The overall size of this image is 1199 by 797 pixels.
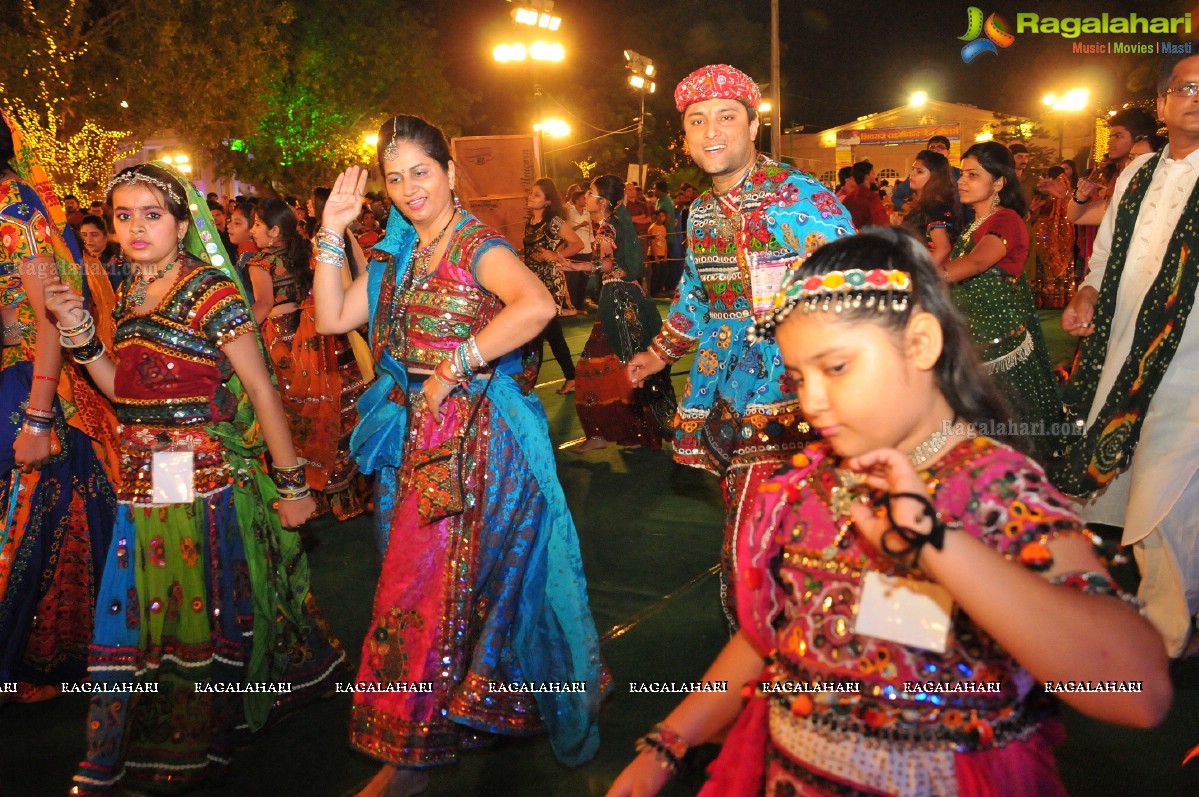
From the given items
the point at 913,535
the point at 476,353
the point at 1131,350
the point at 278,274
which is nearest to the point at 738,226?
the point at 476,353

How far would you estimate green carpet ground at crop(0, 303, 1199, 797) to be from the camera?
320cm

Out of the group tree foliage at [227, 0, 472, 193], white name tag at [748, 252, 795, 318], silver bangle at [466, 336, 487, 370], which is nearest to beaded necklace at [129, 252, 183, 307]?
silver bangle at [466, 336, 487, 370]

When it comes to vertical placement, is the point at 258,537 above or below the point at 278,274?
below

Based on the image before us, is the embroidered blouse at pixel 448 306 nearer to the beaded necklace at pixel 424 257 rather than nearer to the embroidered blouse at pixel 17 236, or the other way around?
the beaded necklace at pixel 424 257

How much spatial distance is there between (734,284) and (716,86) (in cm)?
71

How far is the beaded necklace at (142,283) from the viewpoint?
3.34m

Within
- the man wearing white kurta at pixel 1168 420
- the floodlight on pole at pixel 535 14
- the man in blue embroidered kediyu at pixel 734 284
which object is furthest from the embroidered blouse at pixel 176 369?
the floodlight on pole at pixel 535 14

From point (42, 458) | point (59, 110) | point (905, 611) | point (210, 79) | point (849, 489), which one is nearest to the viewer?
point (905, 611)

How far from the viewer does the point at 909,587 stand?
59.2 inches

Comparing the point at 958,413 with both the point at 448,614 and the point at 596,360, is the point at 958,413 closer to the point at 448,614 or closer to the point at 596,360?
the point at 448,614

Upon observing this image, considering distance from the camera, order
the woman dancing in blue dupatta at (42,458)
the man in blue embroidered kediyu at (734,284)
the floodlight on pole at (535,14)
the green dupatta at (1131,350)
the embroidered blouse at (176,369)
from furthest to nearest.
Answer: the floodlight on pole at (535,14) → the woman dancing in blue dupatta at (42,458) → the green dupatta at (1131,350) → the embroidered blouse at (176,369) → the man in blue embroidered kediyu at (734,284)

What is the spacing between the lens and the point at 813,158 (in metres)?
47.7

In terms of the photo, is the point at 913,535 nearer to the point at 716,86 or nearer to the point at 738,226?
the point at 738,226

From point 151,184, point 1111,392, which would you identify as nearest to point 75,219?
point 151,184
